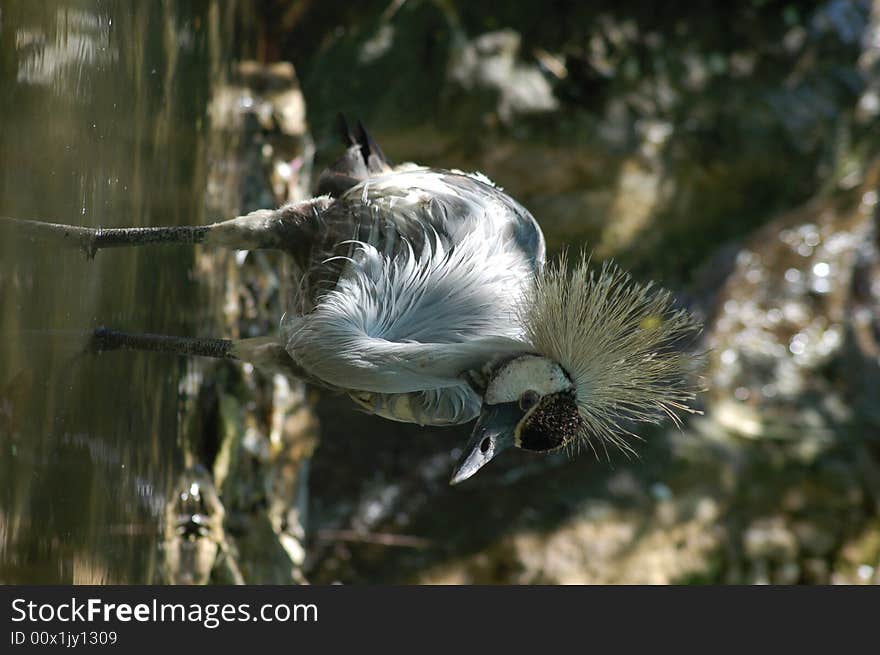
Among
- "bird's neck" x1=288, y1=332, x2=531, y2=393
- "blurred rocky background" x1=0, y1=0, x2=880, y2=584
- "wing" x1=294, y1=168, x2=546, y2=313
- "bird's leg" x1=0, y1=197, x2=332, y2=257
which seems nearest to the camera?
"bird's neck" x1=288, y1=332, x2=531, y2=393

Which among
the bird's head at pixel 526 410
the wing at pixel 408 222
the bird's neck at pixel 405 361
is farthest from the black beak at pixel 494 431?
the wing at pixel 408 222

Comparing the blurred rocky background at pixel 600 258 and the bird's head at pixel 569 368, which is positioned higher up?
the blurred rocky background at pixel 600 258

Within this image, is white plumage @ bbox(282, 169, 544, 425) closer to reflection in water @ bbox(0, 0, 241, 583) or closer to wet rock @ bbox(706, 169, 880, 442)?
reflection in water @ bbox(0, 0, 241, 583)

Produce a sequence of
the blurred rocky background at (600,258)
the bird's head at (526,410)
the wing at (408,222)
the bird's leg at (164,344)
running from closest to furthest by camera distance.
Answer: the bird's head at (526,410) → the bird's leg at (164,344) → the wing at (408,222) → the blurred rocky background at (600,258)

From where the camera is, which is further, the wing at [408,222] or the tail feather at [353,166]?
the tail feather at [353,166]

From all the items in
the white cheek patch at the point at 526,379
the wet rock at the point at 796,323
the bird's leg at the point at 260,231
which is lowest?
the white cheek patch at the point at 526,379

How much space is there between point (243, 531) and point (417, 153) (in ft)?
10.4

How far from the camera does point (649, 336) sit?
276cm

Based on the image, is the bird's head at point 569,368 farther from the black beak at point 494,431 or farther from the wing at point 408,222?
the wing at point 408,222

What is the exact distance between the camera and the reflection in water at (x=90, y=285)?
205 cm

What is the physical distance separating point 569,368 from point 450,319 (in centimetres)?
46

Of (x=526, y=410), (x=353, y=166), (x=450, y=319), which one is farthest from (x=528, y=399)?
(x=353, y=166)

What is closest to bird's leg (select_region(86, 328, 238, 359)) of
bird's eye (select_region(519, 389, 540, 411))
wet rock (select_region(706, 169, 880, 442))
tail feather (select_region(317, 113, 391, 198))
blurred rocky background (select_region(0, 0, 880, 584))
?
blurred rocky background (select_region(0, 0, 880, 584))

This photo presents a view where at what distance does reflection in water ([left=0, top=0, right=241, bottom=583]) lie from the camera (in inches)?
80.9
